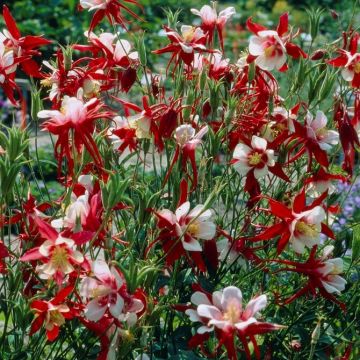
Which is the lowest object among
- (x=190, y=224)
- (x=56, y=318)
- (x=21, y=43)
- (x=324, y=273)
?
(x=324, y=273)

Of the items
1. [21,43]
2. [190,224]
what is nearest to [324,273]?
[190,224]

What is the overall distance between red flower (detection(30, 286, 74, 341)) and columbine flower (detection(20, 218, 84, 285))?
6cm

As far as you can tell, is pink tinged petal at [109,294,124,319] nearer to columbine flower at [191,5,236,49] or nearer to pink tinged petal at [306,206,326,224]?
pink tinged petal at [306,206,326,224]

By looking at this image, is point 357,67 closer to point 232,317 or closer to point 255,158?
point 255,158

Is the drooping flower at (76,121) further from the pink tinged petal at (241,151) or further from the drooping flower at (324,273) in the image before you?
the drooping flower at (324,273)

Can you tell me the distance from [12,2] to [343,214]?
220 inches

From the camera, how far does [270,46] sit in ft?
7.80

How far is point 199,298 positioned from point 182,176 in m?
0.52

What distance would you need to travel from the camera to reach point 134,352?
7.93 feet

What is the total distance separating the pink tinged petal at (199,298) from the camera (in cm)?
203

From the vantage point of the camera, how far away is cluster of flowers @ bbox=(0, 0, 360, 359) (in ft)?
6.38

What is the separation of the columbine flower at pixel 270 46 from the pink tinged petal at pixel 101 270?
2.50 ft

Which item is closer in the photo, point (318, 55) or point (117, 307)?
point (117, 307)

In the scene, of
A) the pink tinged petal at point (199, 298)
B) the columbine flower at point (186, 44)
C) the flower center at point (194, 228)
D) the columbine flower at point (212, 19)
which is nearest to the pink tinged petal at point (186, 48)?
the columbine flower at point (186, 44)
